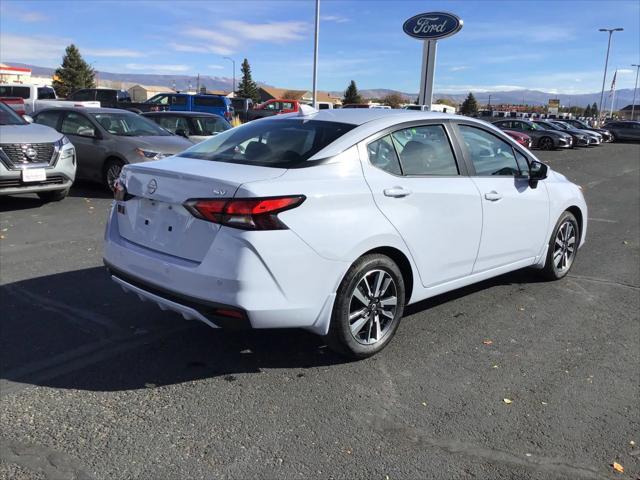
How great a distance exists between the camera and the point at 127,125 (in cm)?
1064

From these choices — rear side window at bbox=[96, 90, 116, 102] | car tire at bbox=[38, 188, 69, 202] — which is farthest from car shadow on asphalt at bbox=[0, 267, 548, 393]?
rear side window at bbox=[96, 90, 116, 102]

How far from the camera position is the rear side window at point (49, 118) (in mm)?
11055

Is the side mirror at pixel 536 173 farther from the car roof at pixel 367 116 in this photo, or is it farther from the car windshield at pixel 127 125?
the car windshield at pixel 127 125

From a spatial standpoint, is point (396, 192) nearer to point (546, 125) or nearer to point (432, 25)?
point (432, 25)

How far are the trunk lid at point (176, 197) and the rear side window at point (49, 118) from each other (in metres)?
8.29

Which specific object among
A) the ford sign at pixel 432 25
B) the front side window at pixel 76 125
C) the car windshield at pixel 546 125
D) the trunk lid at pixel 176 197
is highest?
the ford sign at pixel 432 25

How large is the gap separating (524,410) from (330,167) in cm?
185

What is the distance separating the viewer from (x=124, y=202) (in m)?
3.88

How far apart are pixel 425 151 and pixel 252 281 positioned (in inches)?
71.1

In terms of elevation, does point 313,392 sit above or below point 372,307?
below

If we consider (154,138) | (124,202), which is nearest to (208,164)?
(124,202)

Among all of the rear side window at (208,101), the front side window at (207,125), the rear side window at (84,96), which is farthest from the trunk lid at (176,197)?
the rear side window at (84,96)

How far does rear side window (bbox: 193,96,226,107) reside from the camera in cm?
2781

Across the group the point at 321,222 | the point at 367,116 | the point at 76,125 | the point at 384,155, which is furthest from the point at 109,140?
the point at 321,222
